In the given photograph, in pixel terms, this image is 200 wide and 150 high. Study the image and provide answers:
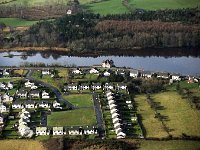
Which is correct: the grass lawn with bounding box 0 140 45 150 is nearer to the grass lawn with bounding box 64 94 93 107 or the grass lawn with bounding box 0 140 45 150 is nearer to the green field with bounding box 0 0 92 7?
the grass lawn with bounding box 64 94 93 107

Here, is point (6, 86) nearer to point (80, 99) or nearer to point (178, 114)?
point (80, 99)

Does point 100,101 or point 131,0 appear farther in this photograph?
point 131,0

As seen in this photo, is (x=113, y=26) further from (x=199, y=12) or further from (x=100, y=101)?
(x=100, y=101)

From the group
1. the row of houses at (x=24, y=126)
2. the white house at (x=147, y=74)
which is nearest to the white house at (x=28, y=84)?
the row of houses at (x=24, y=126)

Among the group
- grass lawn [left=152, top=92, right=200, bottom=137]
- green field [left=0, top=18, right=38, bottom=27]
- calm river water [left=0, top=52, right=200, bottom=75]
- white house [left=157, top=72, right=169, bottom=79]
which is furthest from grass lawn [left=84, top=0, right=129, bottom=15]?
grass lawn [left=152, top=92, right=200, bottom=137]

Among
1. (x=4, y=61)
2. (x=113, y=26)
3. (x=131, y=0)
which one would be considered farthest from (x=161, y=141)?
(x=131, y=0)

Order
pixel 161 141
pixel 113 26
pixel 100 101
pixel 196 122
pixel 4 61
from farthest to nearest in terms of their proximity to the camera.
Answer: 1. pixel 113 26
2. pixel 4 61
3. pixel 100 101
4. pixel 196 122
5. pixel 161 141

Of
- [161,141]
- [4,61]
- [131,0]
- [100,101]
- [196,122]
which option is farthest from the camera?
[131,0]
